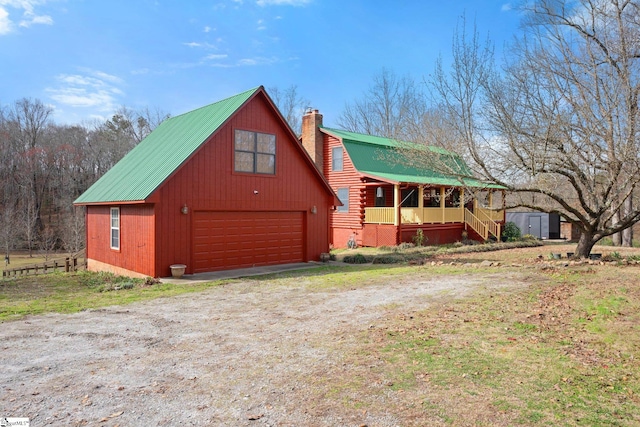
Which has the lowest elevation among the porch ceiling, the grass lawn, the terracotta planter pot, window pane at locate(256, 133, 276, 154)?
the grass lawn

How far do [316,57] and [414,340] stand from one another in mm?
26998

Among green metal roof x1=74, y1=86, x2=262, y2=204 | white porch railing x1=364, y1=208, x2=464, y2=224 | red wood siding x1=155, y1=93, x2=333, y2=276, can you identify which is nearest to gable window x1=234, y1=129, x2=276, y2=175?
red wood siding x1=155, y1=93, x2=333, y2=276

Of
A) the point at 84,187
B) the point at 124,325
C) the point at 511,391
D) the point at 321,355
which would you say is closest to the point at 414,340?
the point at 321,355

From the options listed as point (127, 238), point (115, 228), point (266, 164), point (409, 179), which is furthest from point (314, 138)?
point (127, 238)

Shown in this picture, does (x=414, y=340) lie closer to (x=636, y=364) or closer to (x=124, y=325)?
(x=636, y=364)

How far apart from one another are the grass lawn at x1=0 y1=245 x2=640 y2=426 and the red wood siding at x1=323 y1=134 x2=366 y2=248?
11945 mm

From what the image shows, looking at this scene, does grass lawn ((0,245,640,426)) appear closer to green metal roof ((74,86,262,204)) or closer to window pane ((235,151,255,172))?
green metal roof ((74,86,262,204))

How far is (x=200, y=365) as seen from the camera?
550 cm

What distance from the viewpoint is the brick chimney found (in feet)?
82.5

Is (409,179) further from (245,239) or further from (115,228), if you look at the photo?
(115,228)

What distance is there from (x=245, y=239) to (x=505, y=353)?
10.7 metres

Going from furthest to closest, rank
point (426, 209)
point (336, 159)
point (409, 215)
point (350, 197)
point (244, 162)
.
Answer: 1. point (336, 159)
2. point (350, 197)
3. point (426, 209)
4. point (409, 215)
5. point (244, 162)

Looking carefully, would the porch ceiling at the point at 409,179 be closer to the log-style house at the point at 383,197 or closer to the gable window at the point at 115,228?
the log-style house at the point at 383,197

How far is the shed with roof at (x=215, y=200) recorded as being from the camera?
13.5 metres
